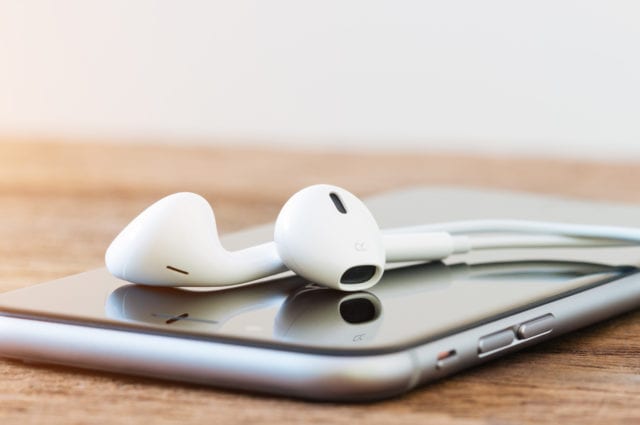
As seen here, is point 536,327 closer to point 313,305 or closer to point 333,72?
point 313,305

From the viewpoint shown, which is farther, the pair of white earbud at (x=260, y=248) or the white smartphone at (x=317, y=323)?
the pair of white earbud at (x=260, y=248)

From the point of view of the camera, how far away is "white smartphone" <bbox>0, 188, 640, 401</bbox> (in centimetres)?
51

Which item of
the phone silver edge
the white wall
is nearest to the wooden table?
the phone silver edge

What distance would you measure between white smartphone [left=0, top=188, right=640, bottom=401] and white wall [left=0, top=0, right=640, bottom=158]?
5.52 ft

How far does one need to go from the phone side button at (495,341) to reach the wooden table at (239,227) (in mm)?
16

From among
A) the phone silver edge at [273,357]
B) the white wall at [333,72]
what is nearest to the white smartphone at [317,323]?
the phone silver edge at [273,357]

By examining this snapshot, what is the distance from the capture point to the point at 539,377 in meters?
0.58

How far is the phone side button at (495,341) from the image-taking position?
22.3 inches

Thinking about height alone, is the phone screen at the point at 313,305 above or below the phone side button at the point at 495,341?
above

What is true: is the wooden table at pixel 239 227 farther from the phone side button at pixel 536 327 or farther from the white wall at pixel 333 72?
the white wall at pixel 333 72

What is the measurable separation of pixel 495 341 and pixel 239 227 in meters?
0.56

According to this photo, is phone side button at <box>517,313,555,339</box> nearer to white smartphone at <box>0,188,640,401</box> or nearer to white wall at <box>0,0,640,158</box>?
white smartphone at <box>0,188,640,401</box>

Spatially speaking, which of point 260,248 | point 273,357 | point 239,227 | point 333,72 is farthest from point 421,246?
point 333,72

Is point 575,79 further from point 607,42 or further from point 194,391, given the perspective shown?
point 194,391
